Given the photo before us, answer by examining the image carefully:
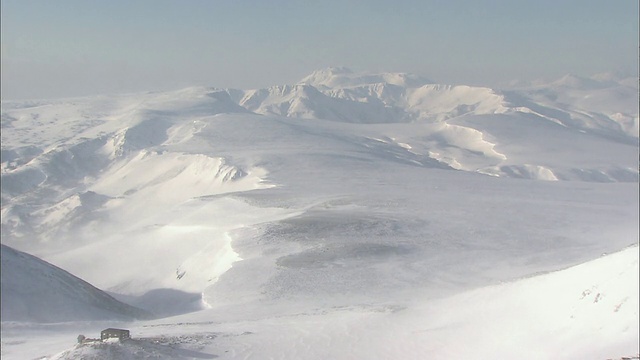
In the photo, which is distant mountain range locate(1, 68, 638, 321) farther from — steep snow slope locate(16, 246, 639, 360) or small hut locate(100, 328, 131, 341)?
small hut locate(100, 328, 131, 341)

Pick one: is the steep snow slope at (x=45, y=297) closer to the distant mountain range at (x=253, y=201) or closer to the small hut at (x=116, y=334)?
the distant mountain range at (x=253, y=201)

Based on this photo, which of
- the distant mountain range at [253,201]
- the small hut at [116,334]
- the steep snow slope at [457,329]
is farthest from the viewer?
the distant mountain range at [253,201]

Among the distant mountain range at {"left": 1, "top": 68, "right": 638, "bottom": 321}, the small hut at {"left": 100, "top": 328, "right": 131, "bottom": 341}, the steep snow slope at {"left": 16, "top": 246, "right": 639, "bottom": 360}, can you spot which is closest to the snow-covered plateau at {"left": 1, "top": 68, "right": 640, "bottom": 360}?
the steep snow slope at {"left": 16, "top": 246, "right": 639, "bottom": 360}

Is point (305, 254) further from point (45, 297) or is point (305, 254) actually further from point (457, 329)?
point (457, 329)

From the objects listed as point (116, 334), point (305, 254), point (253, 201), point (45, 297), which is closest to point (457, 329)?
point (116, 334)

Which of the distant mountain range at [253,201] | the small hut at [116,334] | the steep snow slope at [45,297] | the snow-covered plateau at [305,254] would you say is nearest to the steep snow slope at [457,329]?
the snow-covered plateau at [305,254]

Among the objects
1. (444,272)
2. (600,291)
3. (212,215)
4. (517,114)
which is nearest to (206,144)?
(212,215)

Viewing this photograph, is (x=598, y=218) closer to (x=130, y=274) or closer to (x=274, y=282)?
(x=274, y=282)
